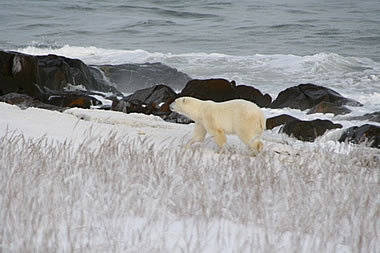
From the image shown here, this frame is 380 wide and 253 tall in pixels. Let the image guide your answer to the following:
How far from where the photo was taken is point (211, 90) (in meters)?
14.8

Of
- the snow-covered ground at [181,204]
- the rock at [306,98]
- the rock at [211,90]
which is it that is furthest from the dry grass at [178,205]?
the rock at [306,98]

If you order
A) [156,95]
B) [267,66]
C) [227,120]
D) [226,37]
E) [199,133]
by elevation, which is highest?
[227,120]

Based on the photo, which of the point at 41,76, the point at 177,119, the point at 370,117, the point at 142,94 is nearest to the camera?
the point at 177,119

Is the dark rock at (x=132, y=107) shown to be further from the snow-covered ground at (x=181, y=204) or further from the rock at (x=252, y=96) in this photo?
the snow-covered ground at (x=181, y=204)

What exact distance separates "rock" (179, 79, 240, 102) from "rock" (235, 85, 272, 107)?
1.41ft

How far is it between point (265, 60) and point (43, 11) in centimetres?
2123

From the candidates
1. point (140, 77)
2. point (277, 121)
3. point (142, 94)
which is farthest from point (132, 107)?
point (140, 77)

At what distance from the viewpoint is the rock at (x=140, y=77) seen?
66.1 feet

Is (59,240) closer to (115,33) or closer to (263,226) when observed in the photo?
(263,226)

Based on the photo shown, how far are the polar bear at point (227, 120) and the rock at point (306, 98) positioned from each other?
825 cm

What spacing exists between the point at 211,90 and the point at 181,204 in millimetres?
11008

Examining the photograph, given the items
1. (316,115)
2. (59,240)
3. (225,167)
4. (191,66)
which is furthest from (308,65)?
(59,240)

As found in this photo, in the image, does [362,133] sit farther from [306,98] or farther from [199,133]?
[306,98]

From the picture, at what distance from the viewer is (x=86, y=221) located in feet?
11.6
